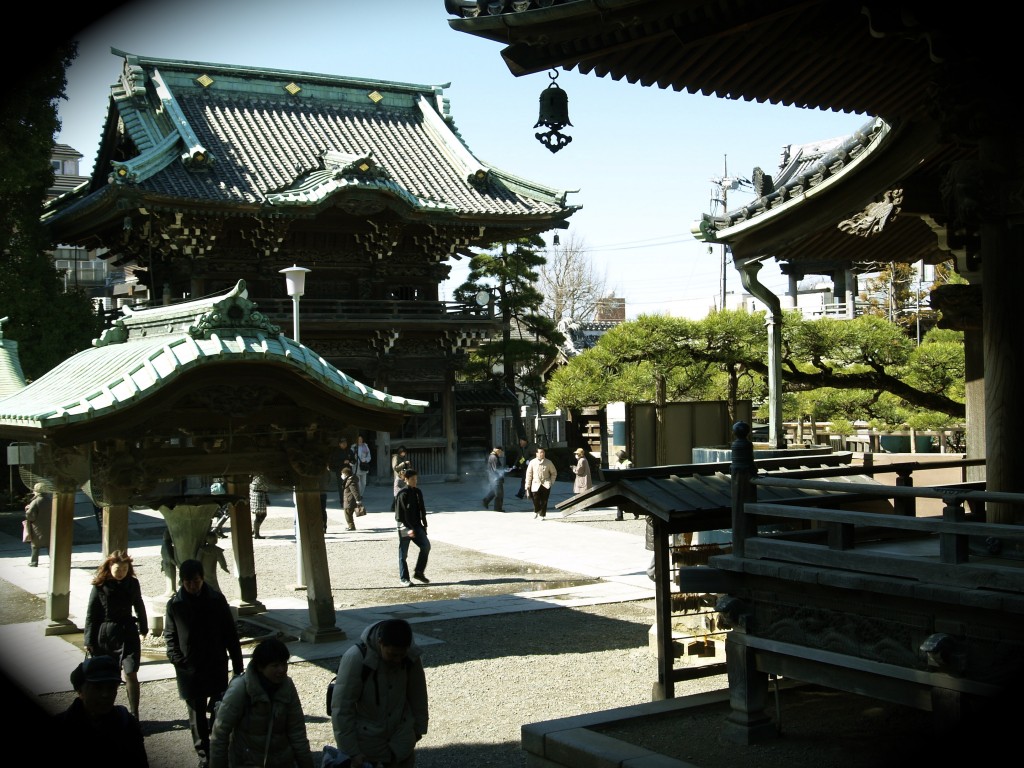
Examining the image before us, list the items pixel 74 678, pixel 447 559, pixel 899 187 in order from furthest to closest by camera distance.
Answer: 1. pixel 447 559
2. pixel 899 187
3. pixel 74 678

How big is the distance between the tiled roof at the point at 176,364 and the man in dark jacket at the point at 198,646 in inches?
116

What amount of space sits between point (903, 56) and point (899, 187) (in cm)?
197

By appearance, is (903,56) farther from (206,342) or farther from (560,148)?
(206,342)

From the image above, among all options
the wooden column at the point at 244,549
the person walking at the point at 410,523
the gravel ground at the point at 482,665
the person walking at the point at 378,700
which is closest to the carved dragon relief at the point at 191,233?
the gravel ground at the point at 482,665

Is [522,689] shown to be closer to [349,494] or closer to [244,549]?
[244,549]

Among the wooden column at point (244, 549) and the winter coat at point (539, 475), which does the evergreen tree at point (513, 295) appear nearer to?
the winter coat at point (539, 475)

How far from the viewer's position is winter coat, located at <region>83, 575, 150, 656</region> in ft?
27.5

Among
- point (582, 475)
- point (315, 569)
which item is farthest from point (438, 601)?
point (582, 475)

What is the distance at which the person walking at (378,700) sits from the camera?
18.8 ft

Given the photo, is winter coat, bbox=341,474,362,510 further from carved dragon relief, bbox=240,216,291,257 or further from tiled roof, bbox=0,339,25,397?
carved dragon relief, bbox=240,216,291,257

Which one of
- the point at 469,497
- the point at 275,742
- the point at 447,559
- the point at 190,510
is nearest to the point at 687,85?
the point at 275,742

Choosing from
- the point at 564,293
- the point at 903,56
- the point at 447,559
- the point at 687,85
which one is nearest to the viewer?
the point at 903,56

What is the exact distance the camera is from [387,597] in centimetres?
1462

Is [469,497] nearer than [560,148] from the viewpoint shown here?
No
